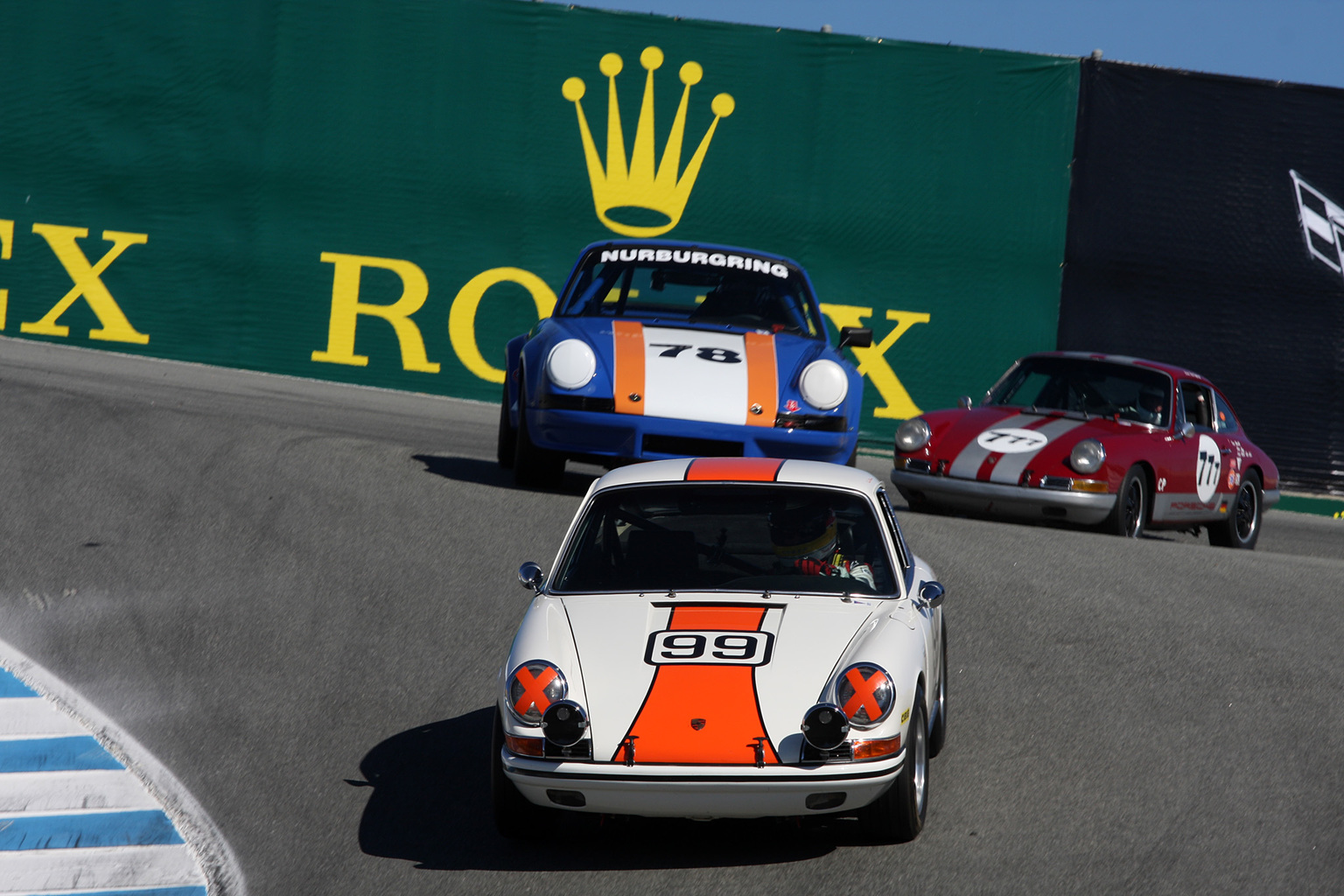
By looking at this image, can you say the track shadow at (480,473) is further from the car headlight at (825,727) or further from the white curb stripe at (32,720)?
the car headlight at (825,727)

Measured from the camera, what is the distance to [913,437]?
29.1 ft

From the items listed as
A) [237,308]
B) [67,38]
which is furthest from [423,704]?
[67,38]

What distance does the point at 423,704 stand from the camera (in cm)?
517

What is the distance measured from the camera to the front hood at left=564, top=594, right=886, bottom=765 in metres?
3.78

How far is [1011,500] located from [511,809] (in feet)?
16.9

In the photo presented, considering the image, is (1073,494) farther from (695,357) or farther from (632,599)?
(632,599)

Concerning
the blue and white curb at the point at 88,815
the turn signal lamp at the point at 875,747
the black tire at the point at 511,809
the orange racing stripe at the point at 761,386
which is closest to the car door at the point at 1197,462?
the orange racing stripe at the point at 761,386

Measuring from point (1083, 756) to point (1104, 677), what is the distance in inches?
34.2

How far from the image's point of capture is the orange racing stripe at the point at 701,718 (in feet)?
12.3

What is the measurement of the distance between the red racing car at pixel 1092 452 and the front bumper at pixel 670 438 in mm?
1432

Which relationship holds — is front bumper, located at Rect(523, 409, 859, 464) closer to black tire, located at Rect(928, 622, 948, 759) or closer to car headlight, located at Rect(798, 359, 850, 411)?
car headlight, located at Rect(798, 359, 850, 411)

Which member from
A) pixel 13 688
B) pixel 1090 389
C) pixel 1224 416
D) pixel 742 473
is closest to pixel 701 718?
pixel 742 473

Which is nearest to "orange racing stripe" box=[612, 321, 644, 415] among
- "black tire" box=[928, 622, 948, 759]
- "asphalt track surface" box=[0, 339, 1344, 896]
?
"asphalt track surface" box=[0, 339, 1344, 896]

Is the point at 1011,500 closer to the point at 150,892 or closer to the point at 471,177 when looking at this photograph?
the point at 150,892
